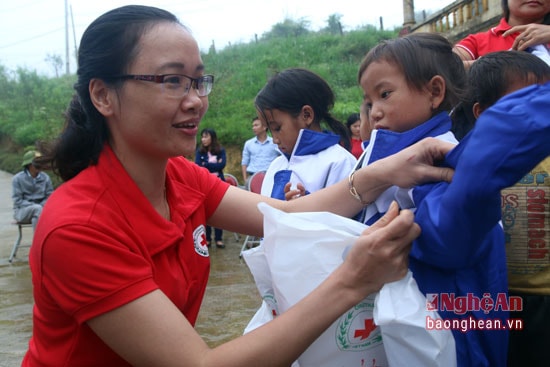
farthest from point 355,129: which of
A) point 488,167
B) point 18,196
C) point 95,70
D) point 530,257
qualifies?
point 488,167

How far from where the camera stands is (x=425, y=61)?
1632 millimetres

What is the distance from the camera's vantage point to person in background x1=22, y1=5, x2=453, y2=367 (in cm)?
133

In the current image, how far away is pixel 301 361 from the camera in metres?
1.45

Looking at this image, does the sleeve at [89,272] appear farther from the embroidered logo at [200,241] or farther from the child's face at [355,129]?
the child's face at [355,129]

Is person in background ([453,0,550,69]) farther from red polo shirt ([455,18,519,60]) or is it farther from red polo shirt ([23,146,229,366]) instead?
red polo shirt ([23,146,229,366])

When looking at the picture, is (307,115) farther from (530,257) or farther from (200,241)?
(530,257)

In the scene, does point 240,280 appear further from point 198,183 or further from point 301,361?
point 301,361

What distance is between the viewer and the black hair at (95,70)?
5.14 ft

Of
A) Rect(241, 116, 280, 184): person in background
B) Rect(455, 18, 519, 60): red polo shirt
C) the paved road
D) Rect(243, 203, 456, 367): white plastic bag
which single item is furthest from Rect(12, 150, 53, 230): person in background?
Rect(243, 203, 456, 367): white plastic bag

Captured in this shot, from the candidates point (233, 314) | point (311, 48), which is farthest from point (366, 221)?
point (311, 48)

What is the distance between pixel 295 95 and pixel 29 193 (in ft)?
19.6

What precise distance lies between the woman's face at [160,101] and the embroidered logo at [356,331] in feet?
2.24

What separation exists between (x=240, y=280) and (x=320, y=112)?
3254 millimetres

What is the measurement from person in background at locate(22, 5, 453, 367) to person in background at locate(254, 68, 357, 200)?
0.93 meters
